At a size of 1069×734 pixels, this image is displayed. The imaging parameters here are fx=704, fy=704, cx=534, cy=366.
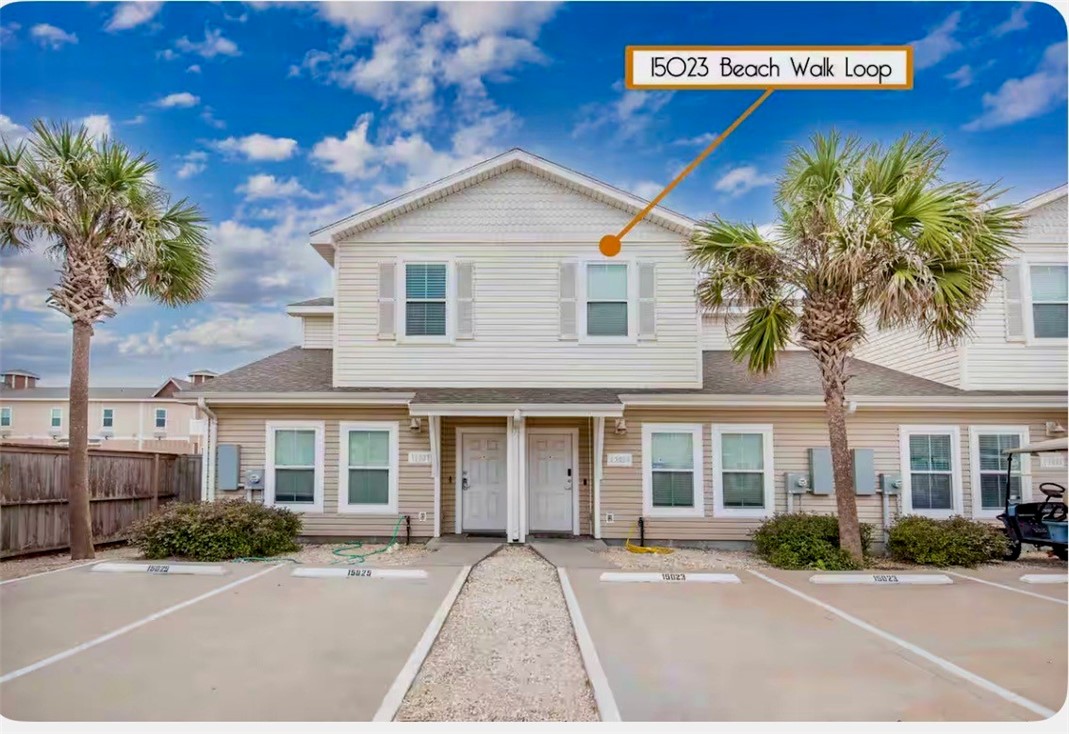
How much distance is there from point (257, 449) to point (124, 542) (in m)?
2.57

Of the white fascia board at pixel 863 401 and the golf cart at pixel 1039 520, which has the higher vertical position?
the white fascia board at pixel 863 401

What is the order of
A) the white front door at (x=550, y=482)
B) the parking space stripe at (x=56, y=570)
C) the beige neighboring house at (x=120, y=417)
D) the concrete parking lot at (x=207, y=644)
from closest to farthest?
1. the concrete parking lot at (x=207, y=644)
2. the parking space stripe at (x=56, y=570)
3. the white front door at (x=550, y=482)
4. the beige neighboring house at (x=120, y=417)

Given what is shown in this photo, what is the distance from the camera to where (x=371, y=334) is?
445 inches

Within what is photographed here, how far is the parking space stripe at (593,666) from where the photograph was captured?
12.9ft

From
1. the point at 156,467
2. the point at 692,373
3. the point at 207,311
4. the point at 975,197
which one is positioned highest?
the point at 975,197

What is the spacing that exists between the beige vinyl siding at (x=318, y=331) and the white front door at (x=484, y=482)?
3.87 metres

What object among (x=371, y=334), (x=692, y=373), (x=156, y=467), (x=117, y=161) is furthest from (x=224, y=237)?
(x=692, y=373)

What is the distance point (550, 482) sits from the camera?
447 inches

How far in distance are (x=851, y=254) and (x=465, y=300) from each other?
18.7 feet

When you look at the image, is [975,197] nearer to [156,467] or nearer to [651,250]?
[651,250]

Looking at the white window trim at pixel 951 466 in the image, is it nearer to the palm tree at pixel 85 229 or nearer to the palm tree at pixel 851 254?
the palm tree at pixel 851 254

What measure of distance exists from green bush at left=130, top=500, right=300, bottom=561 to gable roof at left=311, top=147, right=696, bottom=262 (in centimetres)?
446

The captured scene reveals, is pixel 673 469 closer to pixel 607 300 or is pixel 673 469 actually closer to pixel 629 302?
pixel 629 302

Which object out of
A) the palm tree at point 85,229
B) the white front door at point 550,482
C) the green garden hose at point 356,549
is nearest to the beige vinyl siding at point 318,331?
the palm tree at point 85,229
